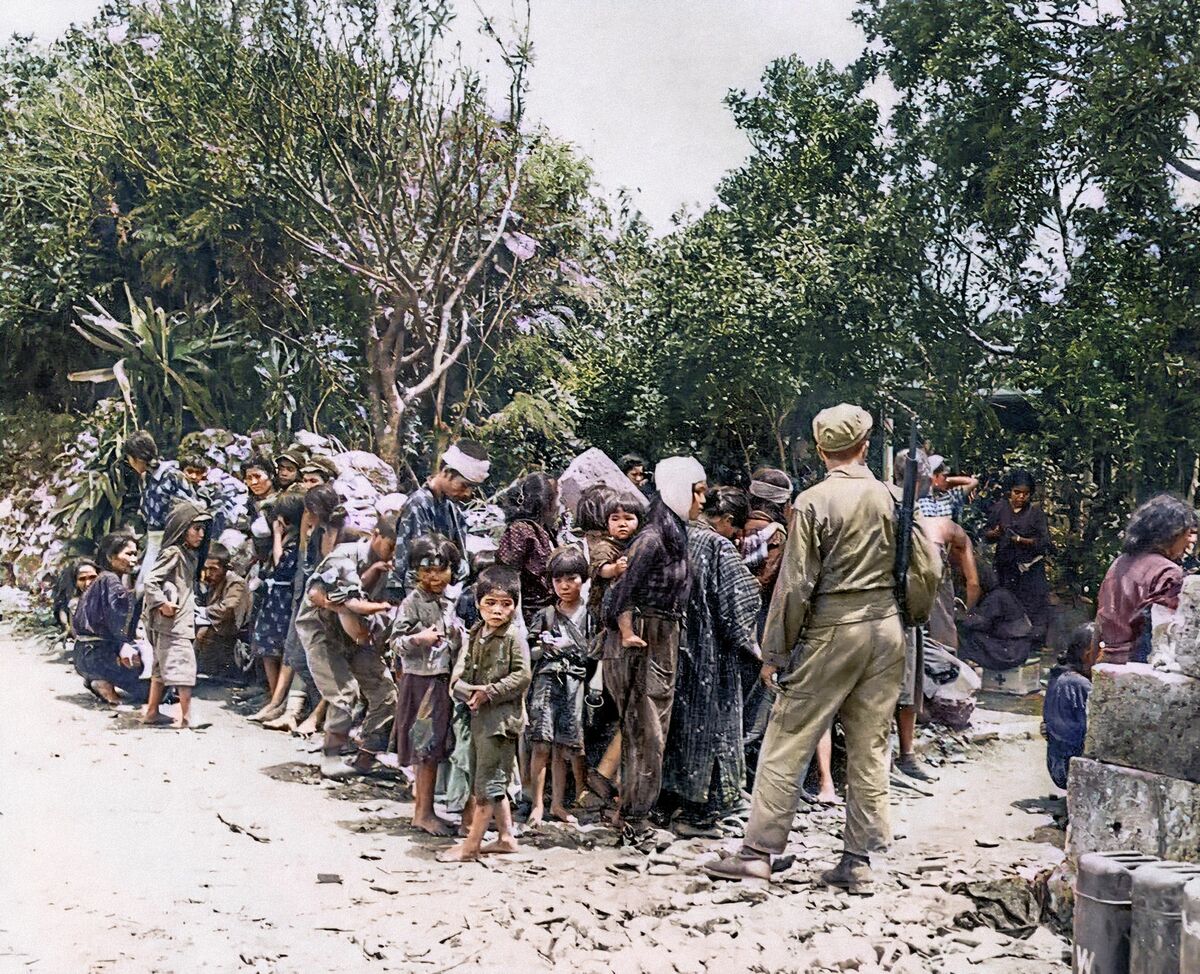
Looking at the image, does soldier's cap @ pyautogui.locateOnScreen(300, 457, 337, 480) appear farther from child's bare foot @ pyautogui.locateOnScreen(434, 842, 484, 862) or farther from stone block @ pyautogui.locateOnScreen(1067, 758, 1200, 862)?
stone block @ pyautogui.locateOnScreen(1067, 758, 1200, 862)

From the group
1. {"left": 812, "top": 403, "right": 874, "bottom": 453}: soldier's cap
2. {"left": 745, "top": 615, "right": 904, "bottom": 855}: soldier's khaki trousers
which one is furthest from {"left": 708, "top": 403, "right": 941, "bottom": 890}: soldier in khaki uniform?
{"left": 812, "top": 403, "right": 874, "bottom": 453}: soldier's cap

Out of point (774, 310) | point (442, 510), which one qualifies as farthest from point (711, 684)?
point (774, 310)

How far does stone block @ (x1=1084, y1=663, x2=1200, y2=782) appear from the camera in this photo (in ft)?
10.5

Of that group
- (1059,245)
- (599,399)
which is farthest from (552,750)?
(1059,245)

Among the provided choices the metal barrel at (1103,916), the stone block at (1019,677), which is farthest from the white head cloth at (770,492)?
the metal barrel at (1103,916)

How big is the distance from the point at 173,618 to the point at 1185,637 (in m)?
3.75

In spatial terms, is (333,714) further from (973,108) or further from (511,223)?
(973,108)

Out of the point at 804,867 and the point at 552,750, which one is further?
the point at 552,750

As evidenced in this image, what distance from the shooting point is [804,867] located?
3.97 metres

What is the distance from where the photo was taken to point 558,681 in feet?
14.5

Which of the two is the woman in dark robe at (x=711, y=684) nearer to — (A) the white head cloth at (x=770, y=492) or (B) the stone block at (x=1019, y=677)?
(A) the white head cloth at (x=770, y=492)

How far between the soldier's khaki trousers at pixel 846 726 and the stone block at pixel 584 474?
1777 mm

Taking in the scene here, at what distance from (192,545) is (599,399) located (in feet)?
5.94

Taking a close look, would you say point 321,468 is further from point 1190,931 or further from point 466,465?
point 1190,931
